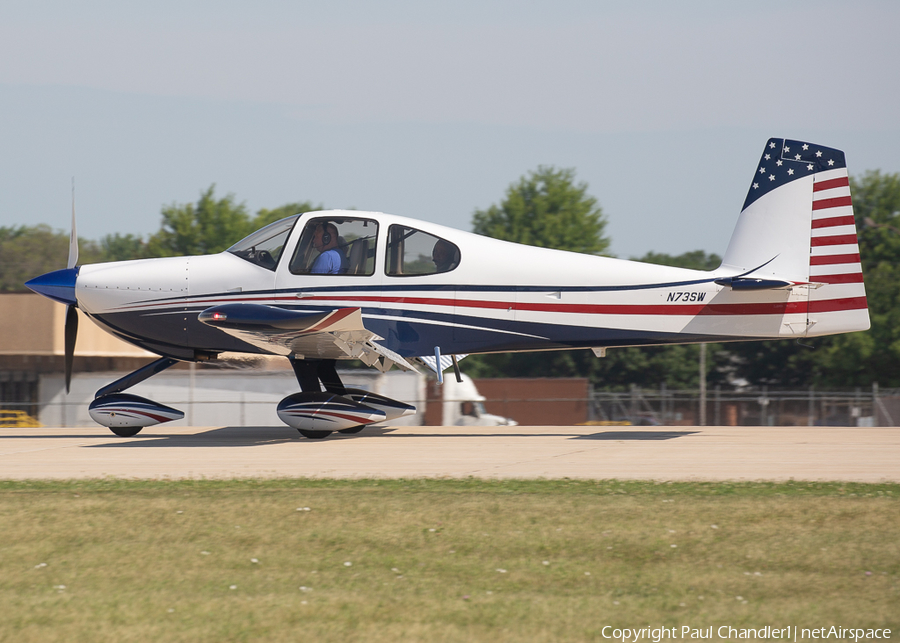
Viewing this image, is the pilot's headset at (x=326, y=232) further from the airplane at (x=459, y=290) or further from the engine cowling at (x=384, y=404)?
the engine cowling at (x=384, y=404)

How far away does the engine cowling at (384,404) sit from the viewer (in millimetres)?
12141

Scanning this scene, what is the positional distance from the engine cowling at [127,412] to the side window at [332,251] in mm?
2787

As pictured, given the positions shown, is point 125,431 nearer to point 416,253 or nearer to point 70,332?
point 70,332

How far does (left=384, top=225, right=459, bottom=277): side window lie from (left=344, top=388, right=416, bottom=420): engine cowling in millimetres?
1793

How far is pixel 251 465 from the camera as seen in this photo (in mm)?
9336

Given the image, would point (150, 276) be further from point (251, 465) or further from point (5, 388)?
point (5, 388)

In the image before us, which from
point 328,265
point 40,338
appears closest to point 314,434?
point 328,265

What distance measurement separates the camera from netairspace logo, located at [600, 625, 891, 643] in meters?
4.13

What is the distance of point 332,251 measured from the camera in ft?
38.9

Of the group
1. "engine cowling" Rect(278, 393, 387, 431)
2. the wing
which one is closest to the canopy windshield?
the wing

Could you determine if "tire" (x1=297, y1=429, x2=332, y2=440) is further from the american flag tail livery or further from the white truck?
the white truck

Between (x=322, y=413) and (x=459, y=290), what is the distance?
7.97 feet

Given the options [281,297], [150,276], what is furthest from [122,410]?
[281,297]

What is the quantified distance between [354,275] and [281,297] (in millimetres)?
1009
